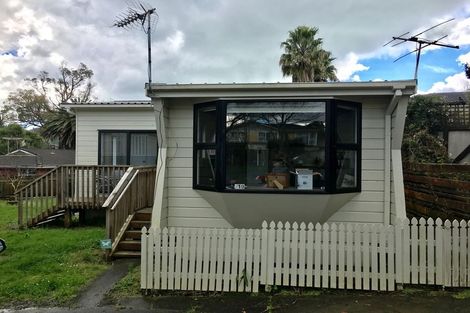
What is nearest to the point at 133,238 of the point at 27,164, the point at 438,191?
the point at 438,191

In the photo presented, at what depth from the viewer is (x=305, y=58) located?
81.0ft

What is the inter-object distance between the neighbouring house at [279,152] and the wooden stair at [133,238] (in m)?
0.99

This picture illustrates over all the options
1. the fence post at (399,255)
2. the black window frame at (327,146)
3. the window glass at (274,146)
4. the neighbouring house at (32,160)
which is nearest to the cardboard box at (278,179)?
the window glass at (274,146)

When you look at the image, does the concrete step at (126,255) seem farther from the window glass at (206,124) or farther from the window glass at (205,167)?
the window glass at (206,124)

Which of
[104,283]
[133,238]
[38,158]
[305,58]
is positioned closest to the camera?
[104,283]

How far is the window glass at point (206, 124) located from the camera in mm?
6484

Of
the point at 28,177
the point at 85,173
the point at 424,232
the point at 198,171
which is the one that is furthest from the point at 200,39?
the point at 28,177

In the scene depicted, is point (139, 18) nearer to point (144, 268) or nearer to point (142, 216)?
point (142, 216)

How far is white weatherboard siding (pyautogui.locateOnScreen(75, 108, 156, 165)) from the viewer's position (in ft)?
40.3

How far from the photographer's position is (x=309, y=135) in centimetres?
618

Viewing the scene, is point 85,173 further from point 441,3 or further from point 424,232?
point 441,3

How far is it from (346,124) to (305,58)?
19393mm

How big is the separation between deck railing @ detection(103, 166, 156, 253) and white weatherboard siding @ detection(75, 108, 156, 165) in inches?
111

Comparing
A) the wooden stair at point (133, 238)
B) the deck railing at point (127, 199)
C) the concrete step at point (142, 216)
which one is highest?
the deck railing at point (127, 199)
